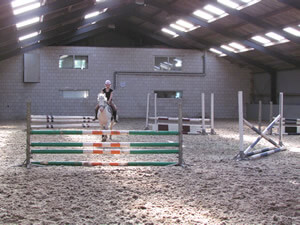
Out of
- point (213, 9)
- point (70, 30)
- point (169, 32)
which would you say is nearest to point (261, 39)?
point (213, 9)

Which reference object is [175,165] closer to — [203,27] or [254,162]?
[254,162]

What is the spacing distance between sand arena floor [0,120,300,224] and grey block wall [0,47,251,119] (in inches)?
580

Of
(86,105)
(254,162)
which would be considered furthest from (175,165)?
(86,105)

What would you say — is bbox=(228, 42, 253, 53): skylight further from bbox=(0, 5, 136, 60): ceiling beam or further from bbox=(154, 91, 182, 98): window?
bbox=(0, 5, 136, 60): ceiling beam

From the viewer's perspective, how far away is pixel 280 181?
5.92m

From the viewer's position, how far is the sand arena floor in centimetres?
406

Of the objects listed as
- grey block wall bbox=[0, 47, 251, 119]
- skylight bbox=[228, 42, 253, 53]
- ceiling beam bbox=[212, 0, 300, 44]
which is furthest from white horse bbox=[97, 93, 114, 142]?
grey block wall bbox=[0, 47, 251, 119]

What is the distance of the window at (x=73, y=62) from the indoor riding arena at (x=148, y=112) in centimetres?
7

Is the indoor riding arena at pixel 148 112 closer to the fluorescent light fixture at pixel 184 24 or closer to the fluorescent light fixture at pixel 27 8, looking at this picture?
the fluorescent light fixture at pixel 27 8

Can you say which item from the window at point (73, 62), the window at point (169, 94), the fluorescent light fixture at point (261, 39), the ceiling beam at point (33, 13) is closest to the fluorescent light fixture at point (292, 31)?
the fluorescent light fixture at point (261, 39)

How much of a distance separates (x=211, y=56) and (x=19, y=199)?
20218mm

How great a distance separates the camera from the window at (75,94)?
22578 millimetres

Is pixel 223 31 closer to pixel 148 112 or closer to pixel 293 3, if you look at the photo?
pixel 148 112

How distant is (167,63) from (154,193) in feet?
62.1
